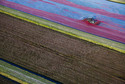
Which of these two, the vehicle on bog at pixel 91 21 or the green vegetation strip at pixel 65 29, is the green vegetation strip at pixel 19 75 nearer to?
the green vegetation strip at pixel 65 29

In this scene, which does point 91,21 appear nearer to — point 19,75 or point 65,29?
point 65,29

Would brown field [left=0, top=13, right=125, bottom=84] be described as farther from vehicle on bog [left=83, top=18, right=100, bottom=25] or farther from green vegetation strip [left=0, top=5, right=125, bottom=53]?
vehicle on bog [left=83, top=18, right=100, bottom=25]

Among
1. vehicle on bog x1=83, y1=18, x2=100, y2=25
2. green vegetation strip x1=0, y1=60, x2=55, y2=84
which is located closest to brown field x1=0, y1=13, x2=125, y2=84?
green vegetation strip x1=0, y1=60, x2=55, y2=84

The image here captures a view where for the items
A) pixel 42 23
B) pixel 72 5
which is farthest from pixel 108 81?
pixel 72 5

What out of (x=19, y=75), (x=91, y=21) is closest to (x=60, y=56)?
(x=19, y=75)

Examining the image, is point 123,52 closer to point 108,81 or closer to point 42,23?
point 108,81

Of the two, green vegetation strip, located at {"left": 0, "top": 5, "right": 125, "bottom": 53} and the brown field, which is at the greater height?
green vegetation strip, located at {"left": 0, "top": 5, "right": 125, "bottom": 53}
